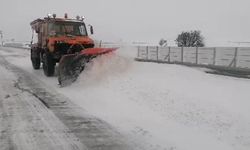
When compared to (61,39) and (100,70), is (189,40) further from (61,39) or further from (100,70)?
(100,70)

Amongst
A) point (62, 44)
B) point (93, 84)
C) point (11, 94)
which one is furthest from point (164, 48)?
point (11, 94)

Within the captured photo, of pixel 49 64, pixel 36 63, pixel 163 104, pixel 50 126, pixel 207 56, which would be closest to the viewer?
pixel 50 126

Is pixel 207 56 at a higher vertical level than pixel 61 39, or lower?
lower

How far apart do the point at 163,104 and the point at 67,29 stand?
7603 mm

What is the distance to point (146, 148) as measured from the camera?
6547 millimetres

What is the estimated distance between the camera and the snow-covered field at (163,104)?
7.09 metres

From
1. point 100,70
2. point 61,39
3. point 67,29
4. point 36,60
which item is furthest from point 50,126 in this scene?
point 36,60

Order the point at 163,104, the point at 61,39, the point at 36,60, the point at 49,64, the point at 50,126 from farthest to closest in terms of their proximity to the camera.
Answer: the point at 36,60 < the point at 49,64 < the point at 61,39 < the point at 163,104 < the point at 50,126

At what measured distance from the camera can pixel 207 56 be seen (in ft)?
79.7

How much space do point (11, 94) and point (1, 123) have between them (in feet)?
12.4

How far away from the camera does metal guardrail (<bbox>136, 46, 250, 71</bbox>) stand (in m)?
20.6

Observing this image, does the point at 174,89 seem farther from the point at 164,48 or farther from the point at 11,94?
the point at 164,48

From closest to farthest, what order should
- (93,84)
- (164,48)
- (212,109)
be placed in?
(212,109)
(93,84)
(164,48)

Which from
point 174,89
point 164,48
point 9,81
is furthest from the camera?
point 164,48
